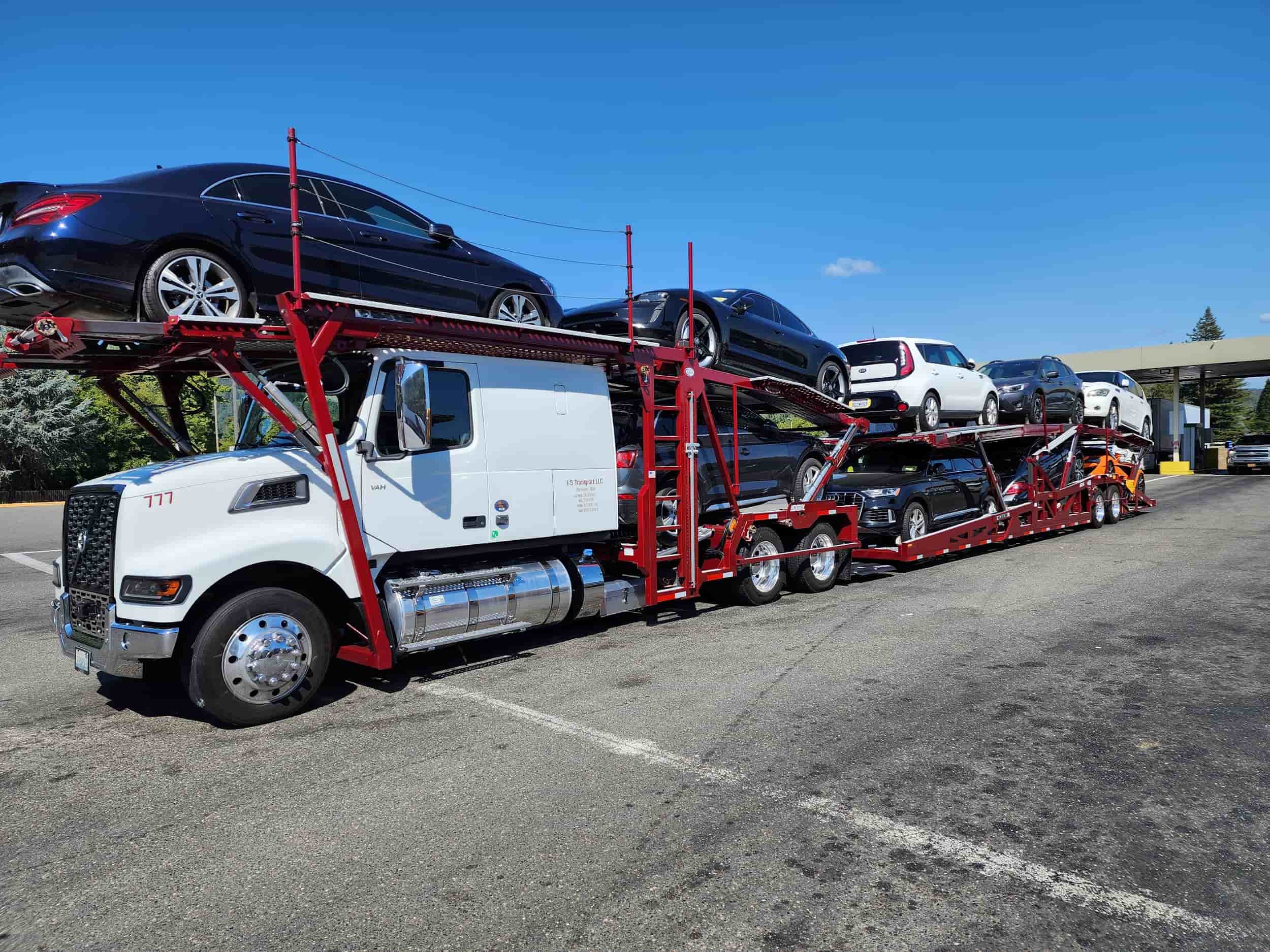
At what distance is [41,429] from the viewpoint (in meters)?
27.7

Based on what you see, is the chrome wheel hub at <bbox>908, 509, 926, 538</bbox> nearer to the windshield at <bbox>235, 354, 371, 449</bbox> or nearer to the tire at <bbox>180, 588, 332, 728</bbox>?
the windshield at <bbox>235, 354, 371, 449</bbox>

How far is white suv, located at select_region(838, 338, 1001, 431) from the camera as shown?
11586mm

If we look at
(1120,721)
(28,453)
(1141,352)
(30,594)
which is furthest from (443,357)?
(1141,352)

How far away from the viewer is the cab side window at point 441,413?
18.7 feet

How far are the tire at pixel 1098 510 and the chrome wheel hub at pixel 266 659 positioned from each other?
1501 centimetres

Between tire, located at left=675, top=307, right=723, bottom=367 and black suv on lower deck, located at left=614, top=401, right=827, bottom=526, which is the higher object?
tire, located at left=675, top=307, right=723, bottom=367

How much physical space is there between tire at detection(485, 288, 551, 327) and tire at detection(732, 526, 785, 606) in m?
3.01

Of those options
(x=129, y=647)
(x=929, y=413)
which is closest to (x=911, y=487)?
→ (x=929, y=413)

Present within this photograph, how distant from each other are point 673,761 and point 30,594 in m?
9.29

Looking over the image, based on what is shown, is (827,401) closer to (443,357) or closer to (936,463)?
(936,463)

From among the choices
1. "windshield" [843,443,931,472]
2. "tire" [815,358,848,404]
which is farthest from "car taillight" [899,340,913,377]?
"windshield" [843,443,931,472]

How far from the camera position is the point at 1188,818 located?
3760 millimetres

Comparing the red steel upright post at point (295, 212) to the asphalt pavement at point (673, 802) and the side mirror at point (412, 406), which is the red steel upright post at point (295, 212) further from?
the asphalt pavement at point (673, 802)

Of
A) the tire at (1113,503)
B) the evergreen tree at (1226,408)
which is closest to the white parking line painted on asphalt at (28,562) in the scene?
the tire at (1113,503)
